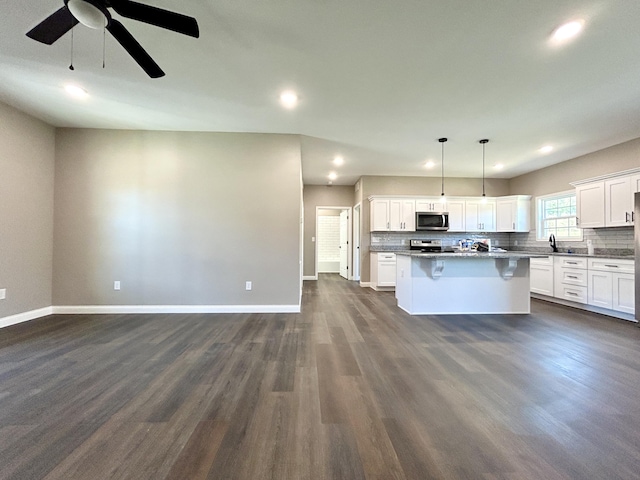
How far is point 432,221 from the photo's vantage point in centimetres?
635

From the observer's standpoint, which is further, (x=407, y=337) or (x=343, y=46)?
(x=407, y=337)

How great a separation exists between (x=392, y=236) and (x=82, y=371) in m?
5.97

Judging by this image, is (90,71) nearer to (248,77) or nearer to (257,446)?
(248,77)

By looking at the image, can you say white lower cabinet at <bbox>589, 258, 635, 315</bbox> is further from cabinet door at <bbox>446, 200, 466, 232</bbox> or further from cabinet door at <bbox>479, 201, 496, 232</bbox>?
cabinet door at <bbox>446, 200, 466, 232</bbox>

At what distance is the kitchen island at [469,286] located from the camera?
4098 millimetres

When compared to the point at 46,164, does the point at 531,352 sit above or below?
below

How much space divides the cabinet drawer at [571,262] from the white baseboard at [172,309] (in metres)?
4.58

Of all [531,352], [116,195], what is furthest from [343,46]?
[116,195]

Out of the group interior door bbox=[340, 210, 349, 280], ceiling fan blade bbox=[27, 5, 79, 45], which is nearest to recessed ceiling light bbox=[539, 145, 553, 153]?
interior door bbox=[340, 210, 349, 280]

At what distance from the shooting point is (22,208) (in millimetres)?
3547

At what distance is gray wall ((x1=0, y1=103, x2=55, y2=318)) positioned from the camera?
132 inches

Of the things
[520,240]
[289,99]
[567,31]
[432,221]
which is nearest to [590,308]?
[520,240]

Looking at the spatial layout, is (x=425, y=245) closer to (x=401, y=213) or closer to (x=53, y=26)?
(x=401, y=213)

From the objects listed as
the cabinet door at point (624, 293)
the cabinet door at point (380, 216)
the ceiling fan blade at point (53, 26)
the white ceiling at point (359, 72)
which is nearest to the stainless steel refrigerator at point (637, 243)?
the cabinet door at point (624, 293)
